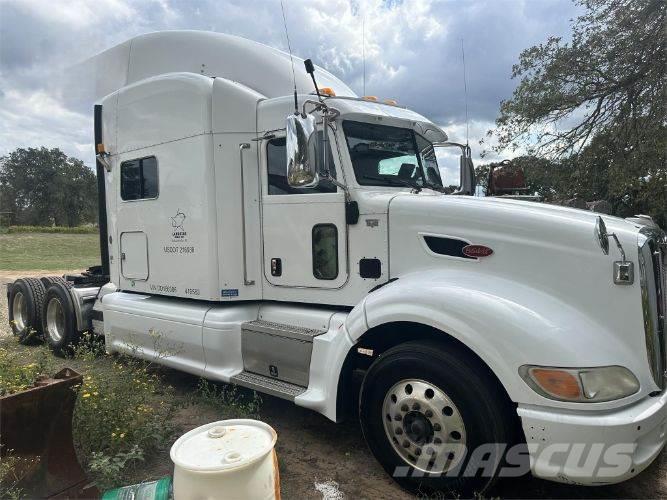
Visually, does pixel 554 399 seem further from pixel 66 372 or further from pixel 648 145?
pixel 648 145

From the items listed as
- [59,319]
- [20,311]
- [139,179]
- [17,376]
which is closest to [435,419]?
[17,376]

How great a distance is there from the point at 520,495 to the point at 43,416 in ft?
10.1

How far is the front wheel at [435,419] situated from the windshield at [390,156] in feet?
5.16

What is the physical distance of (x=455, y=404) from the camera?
310 centimetres

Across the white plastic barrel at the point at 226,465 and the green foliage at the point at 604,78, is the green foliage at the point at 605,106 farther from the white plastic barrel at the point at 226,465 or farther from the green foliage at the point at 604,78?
the white plastic barrel at the point at 226,465

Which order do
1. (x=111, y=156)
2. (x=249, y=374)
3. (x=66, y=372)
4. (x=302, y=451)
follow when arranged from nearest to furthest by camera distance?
1. (x=66, y=372)
2. (x=302, y=451)
3. (x=249, y=374)
4. (x=111, y=156)

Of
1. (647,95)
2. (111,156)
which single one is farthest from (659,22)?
(111,156)

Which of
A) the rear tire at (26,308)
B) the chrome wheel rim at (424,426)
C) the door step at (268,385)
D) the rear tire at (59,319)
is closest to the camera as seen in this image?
the chrome wheel rim at (424,426)

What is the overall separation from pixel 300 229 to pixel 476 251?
1.64m

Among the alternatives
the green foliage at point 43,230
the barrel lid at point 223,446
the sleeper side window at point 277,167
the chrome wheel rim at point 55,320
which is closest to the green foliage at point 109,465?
the barrel lid at point 223,446

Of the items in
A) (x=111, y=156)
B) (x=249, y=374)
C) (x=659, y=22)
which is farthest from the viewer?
(x=659, y=22)

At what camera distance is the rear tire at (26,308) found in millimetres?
7422

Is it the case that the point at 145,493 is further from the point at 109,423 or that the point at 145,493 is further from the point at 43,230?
the point at 43,230

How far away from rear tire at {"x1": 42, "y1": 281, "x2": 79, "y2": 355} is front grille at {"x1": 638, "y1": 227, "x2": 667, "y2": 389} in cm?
640
